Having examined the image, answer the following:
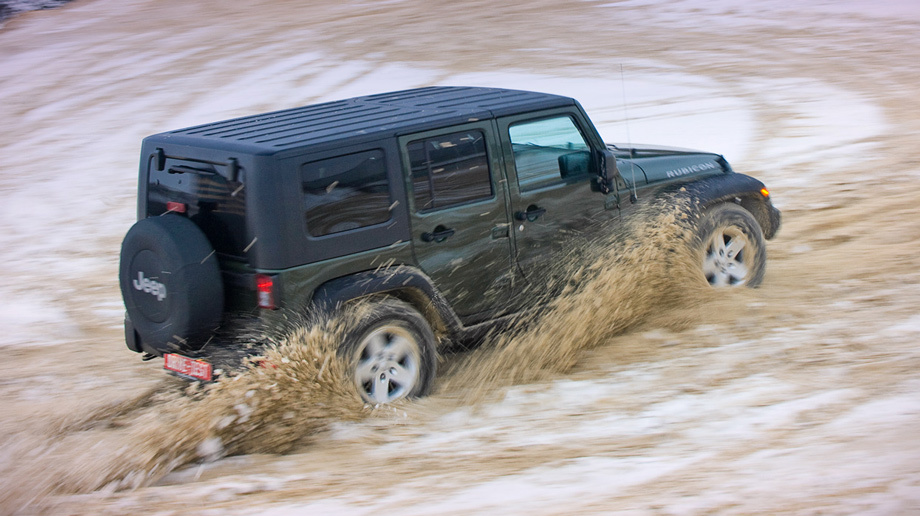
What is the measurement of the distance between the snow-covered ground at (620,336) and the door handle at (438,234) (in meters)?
0.90

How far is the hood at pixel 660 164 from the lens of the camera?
6.19 m

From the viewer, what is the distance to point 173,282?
4.75 metres

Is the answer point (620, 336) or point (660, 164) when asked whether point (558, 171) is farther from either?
point (620, 336)

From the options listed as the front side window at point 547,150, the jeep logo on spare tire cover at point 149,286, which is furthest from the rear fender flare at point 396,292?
the front side window at point 547,150

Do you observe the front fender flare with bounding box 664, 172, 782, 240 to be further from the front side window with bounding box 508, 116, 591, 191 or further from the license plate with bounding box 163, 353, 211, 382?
the license plate with bounding box 163, 353, 211, 382

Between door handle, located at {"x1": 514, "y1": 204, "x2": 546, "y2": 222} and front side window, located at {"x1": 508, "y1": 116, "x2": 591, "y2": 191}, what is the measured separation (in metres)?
0.12

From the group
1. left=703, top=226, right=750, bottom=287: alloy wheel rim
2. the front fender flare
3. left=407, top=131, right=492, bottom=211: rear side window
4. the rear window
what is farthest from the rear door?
left=703, top=226, right=750, bottom=287: alloy wheel rim

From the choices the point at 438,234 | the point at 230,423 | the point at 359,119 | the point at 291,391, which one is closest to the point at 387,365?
the point at 291,391

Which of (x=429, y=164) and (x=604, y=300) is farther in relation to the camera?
(x=604, y=300)

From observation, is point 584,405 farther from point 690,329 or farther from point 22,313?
point 22,313

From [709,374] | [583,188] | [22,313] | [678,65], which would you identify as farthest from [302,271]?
[678,65]

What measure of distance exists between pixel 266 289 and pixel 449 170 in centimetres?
123

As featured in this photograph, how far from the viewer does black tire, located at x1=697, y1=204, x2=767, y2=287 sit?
20.6ft

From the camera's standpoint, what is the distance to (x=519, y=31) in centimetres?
2034
